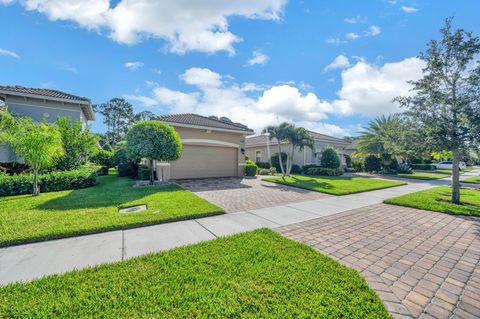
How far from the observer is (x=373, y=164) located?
77.3 feet

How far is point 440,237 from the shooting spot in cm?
454

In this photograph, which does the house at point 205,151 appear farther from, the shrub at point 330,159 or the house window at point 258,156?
the house window at point 258,156

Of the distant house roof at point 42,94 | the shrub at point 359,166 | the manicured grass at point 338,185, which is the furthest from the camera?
the shrub at point 359,166

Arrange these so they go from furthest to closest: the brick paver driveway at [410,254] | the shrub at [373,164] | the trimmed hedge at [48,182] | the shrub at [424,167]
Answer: the shrub at [424,167]
the shrub at [373,164]
the trimmed hedge at [48,182]
the brick paver driveway at [410,254]

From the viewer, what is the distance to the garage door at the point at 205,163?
13.8 m

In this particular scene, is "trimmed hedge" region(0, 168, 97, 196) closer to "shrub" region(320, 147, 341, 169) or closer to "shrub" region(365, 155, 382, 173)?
"shrub" region(320, 147, 341, 169)

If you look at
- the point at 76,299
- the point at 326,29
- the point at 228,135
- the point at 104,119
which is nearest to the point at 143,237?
the point at 76,299

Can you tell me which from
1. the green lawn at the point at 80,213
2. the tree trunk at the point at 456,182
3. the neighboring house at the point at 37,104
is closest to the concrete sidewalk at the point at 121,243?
the green lawn at the point at 80,213

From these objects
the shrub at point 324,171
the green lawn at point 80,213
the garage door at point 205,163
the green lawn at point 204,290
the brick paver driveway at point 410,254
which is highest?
the garage door at point 205,163

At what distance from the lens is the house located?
44.3 ft

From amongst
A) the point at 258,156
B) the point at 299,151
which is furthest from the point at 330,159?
the point at 258,156

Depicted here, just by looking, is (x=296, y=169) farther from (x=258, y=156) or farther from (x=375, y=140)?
(x=375, y=140)

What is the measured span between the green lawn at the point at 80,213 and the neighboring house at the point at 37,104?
27.3ft

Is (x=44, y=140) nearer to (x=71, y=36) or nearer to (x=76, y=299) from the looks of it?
(x=71, y=36)
